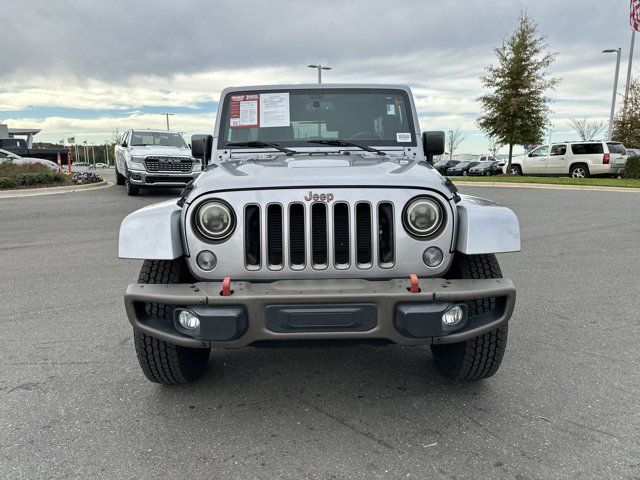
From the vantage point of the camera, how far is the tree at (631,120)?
2991 cm

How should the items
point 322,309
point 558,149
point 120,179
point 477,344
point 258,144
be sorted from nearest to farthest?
point 322,309 → point 477,344 → point 258,144 → point 120,179 → point 558,149

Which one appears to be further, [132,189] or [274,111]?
[132,189]

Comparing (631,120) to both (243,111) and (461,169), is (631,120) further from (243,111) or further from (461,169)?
(243,111)

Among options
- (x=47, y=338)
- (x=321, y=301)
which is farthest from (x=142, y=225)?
(x=47, y=338)

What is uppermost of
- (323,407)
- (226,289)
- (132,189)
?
(226,289)

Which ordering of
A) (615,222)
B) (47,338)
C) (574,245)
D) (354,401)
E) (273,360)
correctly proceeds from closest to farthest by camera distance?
(354,401)
(273,360)
(47,338)
(574,245)
(615,222)

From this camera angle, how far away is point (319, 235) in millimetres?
2502

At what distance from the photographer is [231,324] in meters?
2.22

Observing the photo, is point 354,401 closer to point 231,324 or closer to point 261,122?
point 231,324

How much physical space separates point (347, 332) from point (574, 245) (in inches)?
236

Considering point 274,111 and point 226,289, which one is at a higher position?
point 274,111

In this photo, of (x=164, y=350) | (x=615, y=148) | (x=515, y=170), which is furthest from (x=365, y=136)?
(x=515, y=170)

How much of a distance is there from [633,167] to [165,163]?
56.9 feet

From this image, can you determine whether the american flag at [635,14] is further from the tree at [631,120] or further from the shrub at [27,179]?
the shrub at [27,179]
